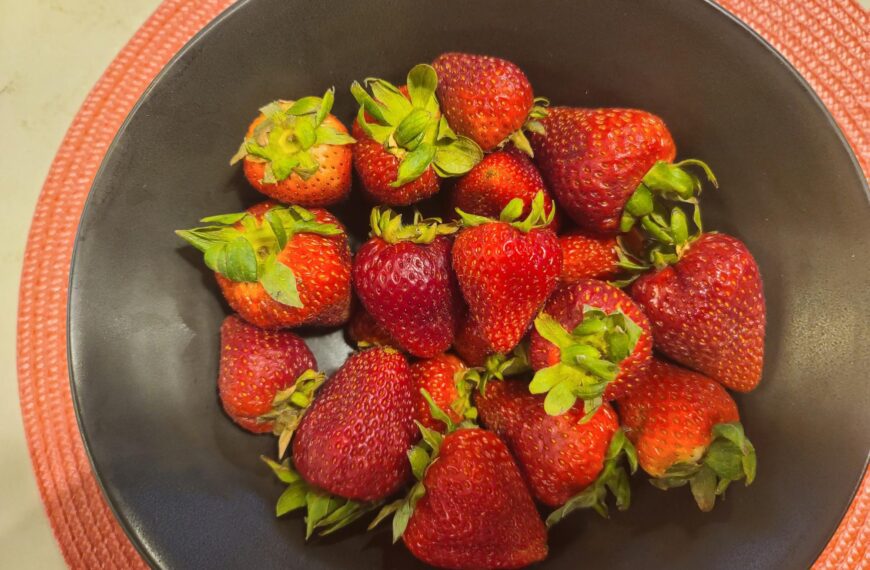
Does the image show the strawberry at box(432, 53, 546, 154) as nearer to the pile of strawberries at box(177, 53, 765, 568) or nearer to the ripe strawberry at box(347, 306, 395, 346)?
the pile of strawberries at box(177, 53, 765, 568)

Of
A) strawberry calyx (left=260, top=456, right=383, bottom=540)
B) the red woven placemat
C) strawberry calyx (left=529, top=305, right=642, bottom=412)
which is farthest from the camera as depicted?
the red woven placemat

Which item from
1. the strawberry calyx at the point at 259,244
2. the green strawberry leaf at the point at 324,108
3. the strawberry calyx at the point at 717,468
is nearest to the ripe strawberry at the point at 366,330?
the strawberry calyx at the point at 259,244

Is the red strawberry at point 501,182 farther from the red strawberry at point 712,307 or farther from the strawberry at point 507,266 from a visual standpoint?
the red strawberry at point 712,307

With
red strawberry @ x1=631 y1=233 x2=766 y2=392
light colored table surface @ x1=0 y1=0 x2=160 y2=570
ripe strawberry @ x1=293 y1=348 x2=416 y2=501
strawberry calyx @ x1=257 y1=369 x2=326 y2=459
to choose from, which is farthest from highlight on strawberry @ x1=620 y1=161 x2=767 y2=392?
light colored table surface @ x1=0 y1=0 x2=160 y2=570

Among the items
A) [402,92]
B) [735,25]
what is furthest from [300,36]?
[735,25]

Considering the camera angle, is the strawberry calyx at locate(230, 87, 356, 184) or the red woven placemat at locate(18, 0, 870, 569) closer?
the strawberry calyx at locate(230, 87, 356, 184)
